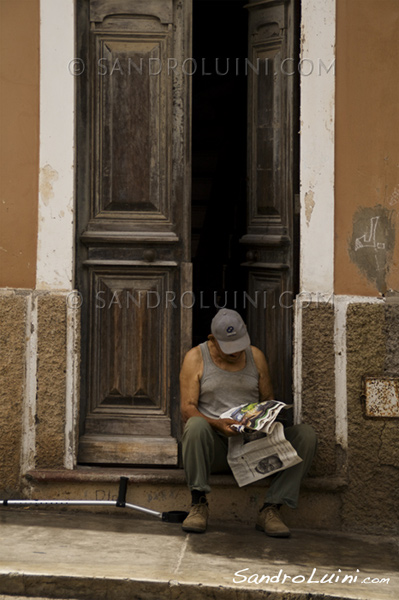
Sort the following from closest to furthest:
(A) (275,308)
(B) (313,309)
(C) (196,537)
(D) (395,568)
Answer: (D) (395,568)
(C) (196,537)
(B) (313,309)
(A) (275,308)

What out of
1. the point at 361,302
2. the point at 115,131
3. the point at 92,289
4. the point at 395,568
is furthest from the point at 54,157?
the point at 395,568

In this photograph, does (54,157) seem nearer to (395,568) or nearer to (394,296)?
(394,296)

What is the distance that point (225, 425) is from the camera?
5031 millimetres

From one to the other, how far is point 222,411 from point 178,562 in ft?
3.40

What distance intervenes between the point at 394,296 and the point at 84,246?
1.88 metres

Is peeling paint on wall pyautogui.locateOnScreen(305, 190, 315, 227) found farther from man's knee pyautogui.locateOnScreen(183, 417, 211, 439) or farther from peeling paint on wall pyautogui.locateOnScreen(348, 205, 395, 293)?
man's knee pyautogui.locateOnScreen(183, 417, 211, 439)

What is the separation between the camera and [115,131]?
5504mm

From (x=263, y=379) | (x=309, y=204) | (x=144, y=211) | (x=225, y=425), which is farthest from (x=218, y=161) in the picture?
(x=225, y=425)

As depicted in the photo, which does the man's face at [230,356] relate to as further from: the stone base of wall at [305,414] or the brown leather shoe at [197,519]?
the brown leather shoe at [197,519]

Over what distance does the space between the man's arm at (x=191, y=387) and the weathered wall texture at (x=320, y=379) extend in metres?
0.56

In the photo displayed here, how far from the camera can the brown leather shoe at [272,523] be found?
4.96 m

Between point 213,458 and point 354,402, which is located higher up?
point 354,402

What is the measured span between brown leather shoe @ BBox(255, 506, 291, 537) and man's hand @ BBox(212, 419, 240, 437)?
0.47 m

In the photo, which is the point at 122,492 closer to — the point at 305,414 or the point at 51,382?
the point at 51,382
